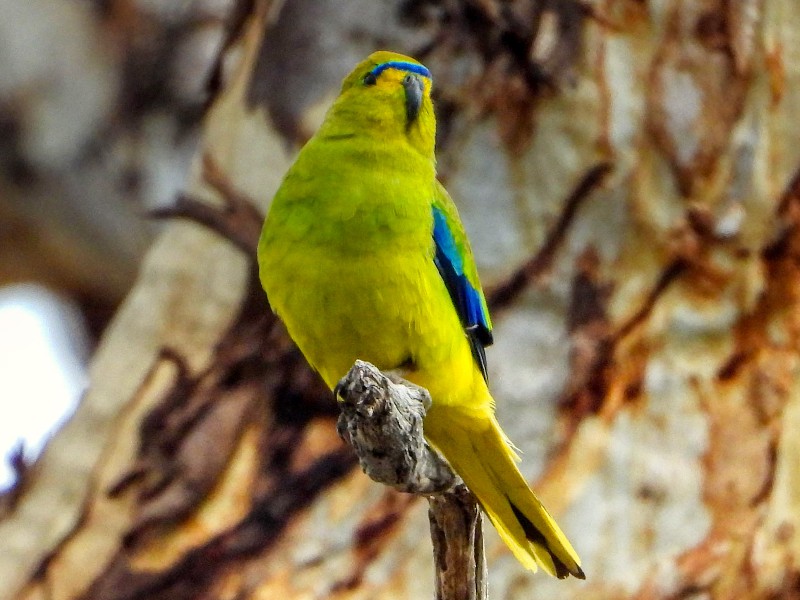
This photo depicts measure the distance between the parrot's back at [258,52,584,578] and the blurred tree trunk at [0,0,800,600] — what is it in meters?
0.85

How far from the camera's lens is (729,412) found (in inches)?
139

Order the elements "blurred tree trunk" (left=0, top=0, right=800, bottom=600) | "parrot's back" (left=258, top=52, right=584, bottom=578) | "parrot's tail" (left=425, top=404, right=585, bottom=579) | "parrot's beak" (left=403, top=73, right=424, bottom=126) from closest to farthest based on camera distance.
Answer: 1. "parrot's back" (left=258, top=52, right=584, bottom=578)
2. "parrot's tail" (left=425, top=404, right=585, bottom=579)
3. "parrot's beak" (left=403, top=73, right=424, bottom=126)
4. "blurred tree trunk" (left=0, top=0, right=800, bottom=600)

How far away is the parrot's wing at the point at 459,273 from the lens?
8.31 feet

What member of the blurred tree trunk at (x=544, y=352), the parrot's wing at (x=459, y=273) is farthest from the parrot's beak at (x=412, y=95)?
the blurred tree trunk at (x=544, y=352)

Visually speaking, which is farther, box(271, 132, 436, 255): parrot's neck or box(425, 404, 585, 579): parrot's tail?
box(425, 404, 585, 579): parrot's tail

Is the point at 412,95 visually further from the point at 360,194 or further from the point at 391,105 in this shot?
the point at 360,194

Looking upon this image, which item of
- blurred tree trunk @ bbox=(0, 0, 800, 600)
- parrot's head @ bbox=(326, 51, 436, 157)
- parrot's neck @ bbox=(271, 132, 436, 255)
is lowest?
blurred tree trunk @ bbox=(0, 0, 800, 600)

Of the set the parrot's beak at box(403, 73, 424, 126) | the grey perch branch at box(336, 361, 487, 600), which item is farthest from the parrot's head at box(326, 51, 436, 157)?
the grey perch branch at box(336, 361, 487, 600)

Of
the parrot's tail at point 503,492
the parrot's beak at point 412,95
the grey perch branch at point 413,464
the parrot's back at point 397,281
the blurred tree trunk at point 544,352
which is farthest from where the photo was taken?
the blurred tree trunk at point 544,352

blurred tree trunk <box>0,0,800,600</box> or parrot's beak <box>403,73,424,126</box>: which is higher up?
parrot's beak <box>403,73,424,126</box>

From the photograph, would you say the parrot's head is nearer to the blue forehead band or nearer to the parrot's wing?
the blue forehead band

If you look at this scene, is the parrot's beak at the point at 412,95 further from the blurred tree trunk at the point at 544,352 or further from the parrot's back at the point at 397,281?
the blurred tree trunk at the point at 544,352

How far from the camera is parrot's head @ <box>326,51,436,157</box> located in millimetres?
2662

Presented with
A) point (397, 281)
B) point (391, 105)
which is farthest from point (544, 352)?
point (397, 281)
